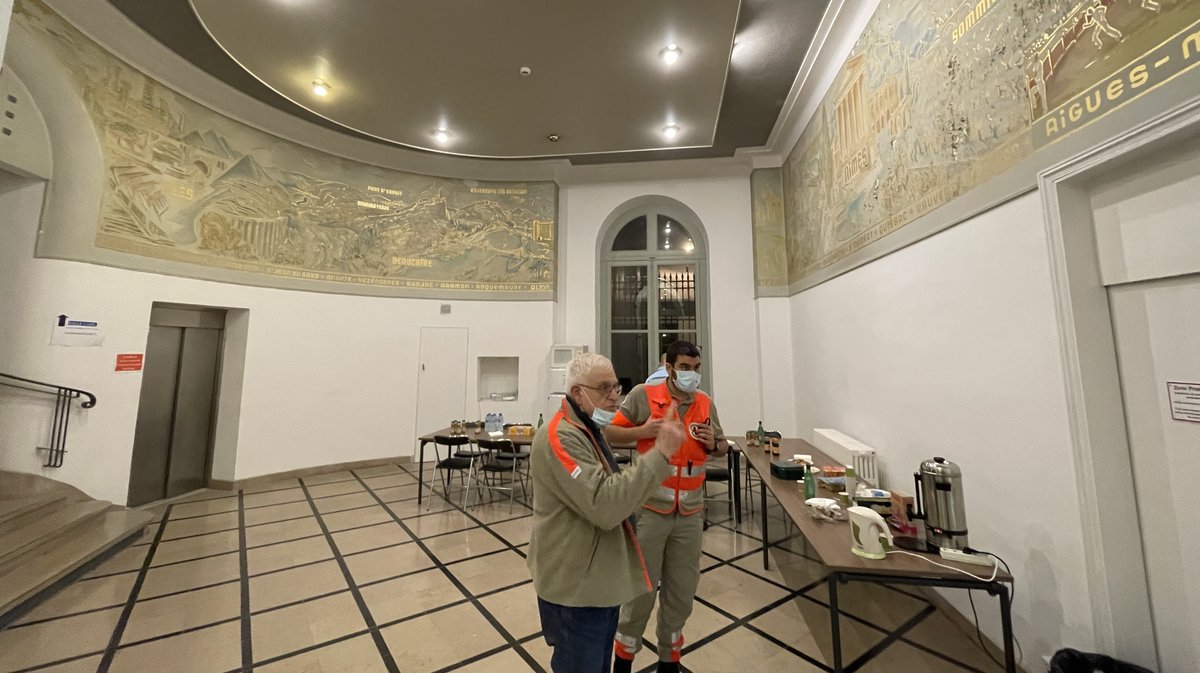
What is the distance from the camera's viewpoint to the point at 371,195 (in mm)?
6934

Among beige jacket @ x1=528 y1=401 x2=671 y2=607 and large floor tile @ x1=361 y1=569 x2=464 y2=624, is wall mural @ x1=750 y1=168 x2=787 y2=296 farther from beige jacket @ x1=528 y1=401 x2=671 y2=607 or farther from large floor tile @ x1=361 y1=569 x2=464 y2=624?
beige jacket @ x1=528 y1=401 x2=671 y2=607

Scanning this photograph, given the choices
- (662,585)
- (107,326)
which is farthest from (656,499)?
(107,326)

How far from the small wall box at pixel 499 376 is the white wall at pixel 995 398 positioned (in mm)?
5637

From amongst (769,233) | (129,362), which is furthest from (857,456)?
(129,362)

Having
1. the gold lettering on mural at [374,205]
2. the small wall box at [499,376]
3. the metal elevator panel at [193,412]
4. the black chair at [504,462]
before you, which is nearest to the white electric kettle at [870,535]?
the black chair at [504,462]

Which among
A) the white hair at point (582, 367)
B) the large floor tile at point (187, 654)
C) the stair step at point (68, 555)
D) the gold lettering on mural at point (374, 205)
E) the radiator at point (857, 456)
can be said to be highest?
the gold lettering on mural at point (374, 205)

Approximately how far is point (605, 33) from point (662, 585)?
16.1 ft

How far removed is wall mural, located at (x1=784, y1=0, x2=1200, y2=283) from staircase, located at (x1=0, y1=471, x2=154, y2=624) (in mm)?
6486

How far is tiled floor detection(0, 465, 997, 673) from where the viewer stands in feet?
7.66

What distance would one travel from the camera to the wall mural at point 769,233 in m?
6.82

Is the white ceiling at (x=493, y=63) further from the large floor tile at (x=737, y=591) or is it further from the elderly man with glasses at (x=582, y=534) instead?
the large floor tile at (x=737, y=591)

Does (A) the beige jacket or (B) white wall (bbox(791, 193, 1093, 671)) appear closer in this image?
(A) the beige jacket

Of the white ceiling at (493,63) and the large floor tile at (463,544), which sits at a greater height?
the white ceiling at (493,63)

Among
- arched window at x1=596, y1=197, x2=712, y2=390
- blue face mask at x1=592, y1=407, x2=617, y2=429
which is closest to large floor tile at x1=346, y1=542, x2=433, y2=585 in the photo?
blue face mask at x1=592, y1=407, x2=617, y2=429
